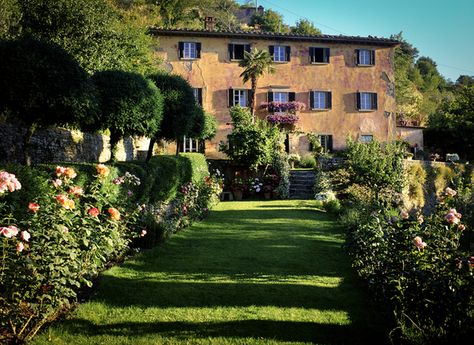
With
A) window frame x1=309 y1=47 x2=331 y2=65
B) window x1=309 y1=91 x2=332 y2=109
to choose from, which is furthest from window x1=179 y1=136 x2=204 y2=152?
window frame x1=309 y1=47 x2=331 y2=65

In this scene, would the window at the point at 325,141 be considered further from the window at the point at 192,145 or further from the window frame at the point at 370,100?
the window at the point at 192,145

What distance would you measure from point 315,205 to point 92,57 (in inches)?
425

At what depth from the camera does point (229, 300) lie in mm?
5152

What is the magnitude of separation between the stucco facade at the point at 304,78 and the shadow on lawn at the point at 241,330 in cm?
2276

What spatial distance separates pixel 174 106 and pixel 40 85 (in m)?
6.09

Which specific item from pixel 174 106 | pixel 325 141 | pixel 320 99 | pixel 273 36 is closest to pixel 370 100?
pixel 320 99

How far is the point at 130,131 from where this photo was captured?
12000 mm

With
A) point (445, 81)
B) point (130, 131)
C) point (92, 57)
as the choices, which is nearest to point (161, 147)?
point (92, 57)

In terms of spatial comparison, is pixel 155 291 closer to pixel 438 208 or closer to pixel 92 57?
pixel 438 208

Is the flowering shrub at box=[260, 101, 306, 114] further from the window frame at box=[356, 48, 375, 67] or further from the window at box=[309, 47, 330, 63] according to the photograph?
the window frame at box=[356, 48, 375, 67]

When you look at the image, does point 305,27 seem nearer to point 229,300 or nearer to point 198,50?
point 198,50

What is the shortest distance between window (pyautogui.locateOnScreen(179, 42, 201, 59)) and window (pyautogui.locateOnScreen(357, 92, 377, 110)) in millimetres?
10725

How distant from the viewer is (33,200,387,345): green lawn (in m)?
4.14

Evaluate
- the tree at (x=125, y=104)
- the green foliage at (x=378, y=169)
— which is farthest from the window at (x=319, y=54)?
the tree at (x=125, y=104)
